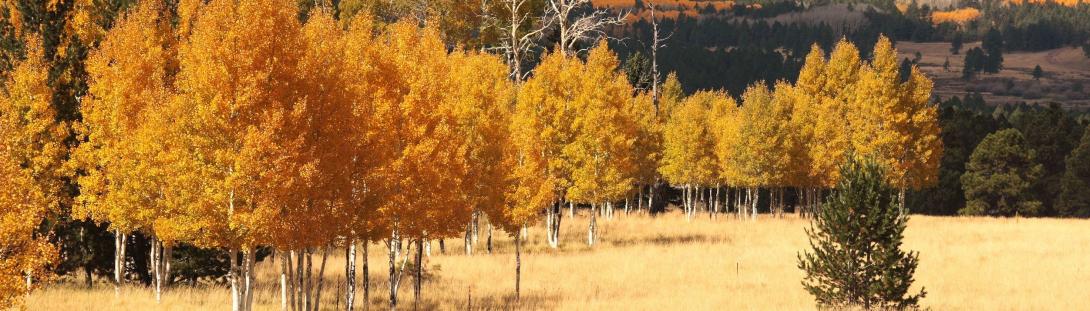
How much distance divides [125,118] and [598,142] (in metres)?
25.7

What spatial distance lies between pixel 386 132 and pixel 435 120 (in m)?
2.29

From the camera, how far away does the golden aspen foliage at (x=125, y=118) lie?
25.9 m

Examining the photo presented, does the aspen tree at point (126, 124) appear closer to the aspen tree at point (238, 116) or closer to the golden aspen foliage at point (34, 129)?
the golden aspen foliage at point (34, 129)

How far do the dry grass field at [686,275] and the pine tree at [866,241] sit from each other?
4.86 m

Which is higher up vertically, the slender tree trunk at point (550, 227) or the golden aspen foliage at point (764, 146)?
the golden aspen foliage at point (764, 146)

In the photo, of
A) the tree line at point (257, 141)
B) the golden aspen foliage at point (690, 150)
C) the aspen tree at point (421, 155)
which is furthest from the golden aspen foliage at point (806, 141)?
the aspen tree at point (421, 155)

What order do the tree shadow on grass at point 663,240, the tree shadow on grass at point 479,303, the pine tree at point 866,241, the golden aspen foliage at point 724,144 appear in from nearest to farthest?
the pine tree at point 866,241
the tree shadow on grass at point 479,303
the tree shadow on grass at point 663,240
the golden aspen foliage at point 724,144

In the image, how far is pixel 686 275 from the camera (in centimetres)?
3916

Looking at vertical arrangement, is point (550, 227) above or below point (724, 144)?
below

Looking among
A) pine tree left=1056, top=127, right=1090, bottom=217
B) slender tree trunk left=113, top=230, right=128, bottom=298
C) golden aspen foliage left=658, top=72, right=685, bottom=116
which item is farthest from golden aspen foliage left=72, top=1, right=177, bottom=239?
pine tree left=1056, top=127, right=1090, bottom=217

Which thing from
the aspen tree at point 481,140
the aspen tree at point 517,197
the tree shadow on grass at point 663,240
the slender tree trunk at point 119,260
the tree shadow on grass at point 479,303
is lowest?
the tree shadow on grass at point 663,240

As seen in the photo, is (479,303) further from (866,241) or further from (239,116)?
(239,116)

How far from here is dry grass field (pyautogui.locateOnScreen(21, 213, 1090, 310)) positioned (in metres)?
30.7

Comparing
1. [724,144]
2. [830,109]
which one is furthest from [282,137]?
[724,144]
